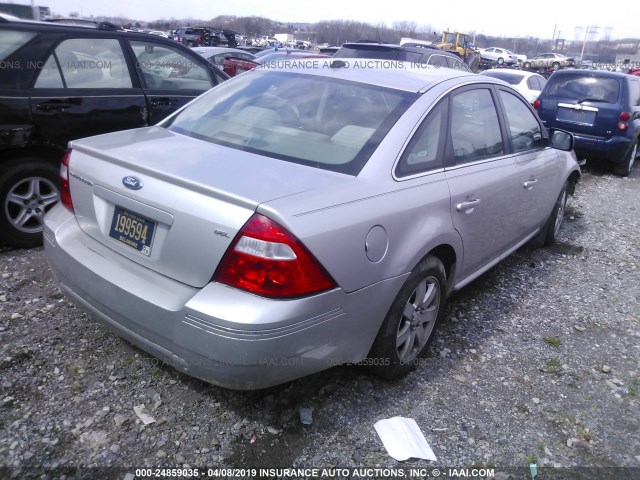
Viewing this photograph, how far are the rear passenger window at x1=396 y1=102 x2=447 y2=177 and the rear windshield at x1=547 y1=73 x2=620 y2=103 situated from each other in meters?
7.14

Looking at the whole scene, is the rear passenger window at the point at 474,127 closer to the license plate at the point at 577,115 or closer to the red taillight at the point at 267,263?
the red taillight at the point at 267,263

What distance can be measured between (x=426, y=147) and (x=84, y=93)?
3.09m

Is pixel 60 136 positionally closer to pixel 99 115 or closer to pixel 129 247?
pixel 99 115

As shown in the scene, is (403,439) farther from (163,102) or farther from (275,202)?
(163,102)

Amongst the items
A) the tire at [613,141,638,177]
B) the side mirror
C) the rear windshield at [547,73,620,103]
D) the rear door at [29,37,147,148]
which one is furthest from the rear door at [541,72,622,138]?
the rear door at [29,37,147,148]

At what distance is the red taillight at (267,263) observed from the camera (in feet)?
6.63

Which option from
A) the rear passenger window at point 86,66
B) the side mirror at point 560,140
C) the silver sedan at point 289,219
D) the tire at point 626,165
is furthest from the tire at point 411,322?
the tire at point 626,165

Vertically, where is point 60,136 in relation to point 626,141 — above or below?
above

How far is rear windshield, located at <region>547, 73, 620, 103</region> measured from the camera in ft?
28.5

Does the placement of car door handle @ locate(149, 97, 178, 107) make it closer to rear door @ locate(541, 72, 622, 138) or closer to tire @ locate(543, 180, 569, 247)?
tire @ locate(543, 180, 569, 247)

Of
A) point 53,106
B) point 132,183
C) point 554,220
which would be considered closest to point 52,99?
point 53,106

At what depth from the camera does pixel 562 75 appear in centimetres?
919

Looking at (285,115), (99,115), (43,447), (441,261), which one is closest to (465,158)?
(441,261)

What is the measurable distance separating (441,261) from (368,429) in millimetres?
1063
